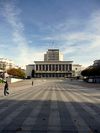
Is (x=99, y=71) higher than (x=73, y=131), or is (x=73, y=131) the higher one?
(x=99, y=71)

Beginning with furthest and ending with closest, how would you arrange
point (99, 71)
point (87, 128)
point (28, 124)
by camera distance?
point (99, 71) < point (28, 124) < point (87, 128)

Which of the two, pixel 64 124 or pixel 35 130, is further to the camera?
pixel 64 124

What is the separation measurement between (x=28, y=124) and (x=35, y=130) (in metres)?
1.58

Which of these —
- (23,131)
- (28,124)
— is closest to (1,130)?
(23,131)

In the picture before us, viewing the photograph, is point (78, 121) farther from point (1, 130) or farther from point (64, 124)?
point (1, 130)

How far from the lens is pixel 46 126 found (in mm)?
13500

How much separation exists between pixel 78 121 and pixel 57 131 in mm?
3016

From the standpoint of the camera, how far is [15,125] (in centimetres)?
1370

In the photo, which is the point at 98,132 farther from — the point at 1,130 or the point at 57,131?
the point at 1,130

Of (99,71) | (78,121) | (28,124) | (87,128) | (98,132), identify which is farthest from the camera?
(99,71)

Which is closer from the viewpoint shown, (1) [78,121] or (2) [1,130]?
(2) [1,130]

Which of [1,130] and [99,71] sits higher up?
[99,71]

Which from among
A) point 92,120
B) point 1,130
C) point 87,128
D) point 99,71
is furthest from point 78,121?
point 99,71

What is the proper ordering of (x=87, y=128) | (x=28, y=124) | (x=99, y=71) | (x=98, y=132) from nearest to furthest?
(x=98, y=132), (x=87, y=128), (x=28, y=124), (x=99, y=71)
